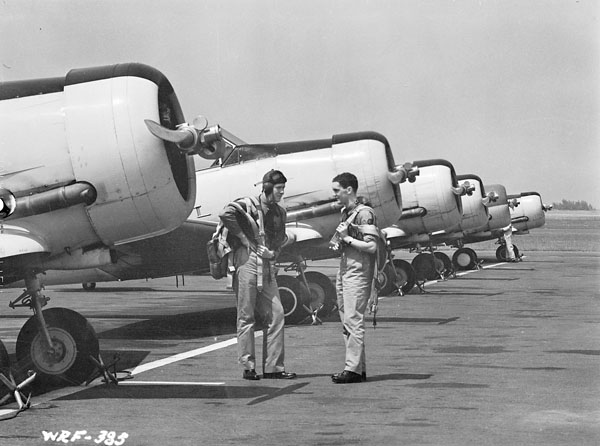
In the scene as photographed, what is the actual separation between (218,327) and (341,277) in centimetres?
→ 641

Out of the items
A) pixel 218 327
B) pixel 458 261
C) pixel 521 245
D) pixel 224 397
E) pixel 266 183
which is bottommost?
pixel 521 245

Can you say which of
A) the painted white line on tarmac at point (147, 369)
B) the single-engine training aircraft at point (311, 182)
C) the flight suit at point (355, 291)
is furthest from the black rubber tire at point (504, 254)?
the flight suit at point (355, 291)

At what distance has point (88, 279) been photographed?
16.1 metres

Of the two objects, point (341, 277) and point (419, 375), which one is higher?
point (341, 277)

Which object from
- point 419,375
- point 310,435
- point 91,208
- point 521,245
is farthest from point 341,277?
point 521,245

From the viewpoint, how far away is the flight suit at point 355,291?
33.7 ft

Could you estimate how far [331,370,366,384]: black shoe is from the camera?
10.2 metres

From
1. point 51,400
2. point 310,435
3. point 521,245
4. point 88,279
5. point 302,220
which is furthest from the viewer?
point 521,245

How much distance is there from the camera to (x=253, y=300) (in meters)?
10.9

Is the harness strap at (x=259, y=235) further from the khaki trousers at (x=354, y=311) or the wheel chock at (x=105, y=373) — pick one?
the wheel chock at (x=105, y=373)

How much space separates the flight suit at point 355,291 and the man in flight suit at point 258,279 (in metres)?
0.71

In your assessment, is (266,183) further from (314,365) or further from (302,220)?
(302,220)

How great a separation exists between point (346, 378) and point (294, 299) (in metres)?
6.40

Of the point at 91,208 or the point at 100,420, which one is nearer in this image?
the point at 100,420
